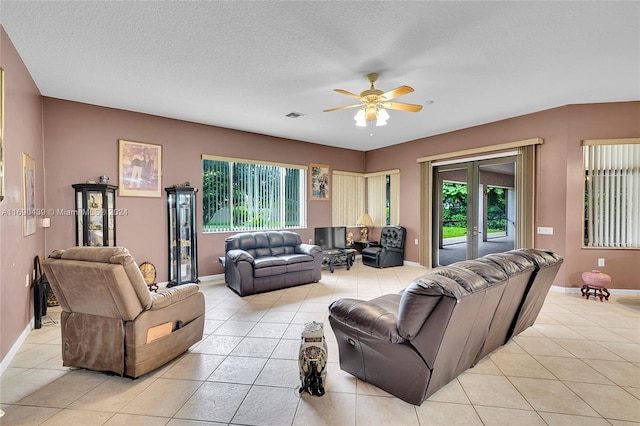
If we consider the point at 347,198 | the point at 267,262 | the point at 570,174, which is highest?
the point at 570,174

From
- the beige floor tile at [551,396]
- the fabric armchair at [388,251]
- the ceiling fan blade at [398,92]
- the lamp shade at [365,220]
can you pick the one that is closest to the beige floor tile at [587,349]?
the beige floor tile at [551,396]

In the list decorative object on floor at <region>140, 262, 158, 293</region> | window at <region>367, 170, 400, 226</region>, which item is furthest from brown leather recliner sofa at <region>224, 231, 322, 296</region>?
window at <region>367, 170, 400, 226</region>

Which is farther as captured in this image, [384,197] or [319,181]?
[384,197]

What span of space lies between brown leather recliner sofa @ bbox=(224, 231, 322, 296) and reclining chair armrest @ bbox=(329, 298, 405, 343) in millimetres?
2566

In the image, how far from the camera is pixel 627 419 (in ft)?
6.29

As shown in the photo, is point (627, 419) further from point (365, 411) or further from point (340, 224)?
point (340, 224)

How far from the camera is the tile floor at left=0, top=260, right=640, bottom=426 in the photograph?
1.93 metres

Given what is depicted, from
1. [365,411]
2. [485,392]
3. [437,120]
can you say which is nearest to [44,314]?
[365,411]

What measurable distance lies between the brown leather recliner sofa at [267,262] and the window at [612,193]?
4511 millimetres

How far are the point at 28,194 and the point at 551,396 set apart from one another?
5.35 metres

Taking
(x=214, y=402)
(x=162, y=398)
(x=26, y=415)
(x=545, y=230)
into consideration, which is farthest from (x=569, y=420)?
(x=545, y=230)

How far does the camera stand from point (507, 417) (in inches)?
76.1

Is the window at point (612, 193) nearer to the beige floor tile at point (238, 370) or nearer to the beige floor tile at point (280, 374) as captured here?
the beige floor tile at point (280, 374)

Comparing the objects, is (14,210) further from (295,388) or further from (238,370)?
(295,388)
